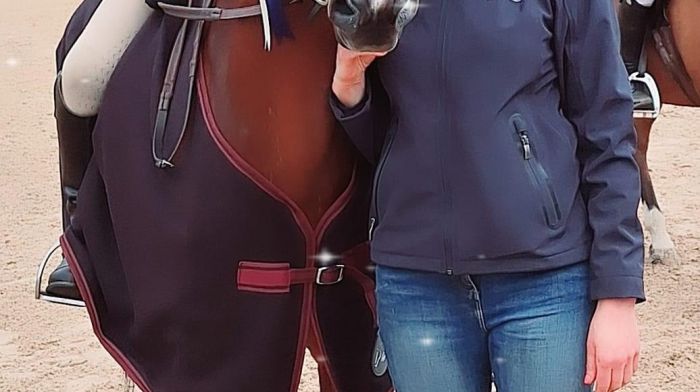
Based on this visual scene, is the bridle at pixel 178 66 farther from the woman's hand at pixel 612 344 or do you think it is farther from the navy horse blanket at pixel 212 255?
the woman's hand at pixel 612 344

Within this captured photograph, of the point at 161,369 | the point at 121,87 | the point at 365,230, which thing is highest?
the point at 121,87

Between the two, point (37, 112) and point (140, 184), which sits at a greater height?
point (140, 184)

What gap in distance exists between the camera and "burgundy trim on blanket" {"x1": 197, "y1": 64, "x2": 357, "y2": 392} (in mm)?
2012

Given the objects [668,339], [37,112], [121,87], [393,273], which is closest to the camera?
[393,273]

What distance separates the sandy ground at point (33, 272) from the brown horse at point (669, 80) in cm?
11

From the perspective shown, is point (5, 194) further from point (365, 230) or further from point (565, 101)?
point (565, 101)

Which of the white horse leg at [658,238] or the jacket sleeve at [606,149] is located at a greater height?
the jacket sleeve at [606,149]

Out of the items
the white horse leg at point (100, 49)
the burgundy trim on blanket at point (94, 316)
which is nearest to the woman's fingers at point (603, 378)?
the burgundy trim on blanket at point (94, 316)

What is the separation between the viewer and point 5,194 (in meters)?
5.86

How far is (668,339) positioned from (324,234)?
2225mm

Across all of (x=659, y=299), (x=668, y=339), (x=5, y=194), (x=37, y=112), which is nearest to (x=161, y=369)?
(x=668, y=339)

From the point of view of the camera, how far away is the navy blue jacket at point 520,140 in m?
1.68

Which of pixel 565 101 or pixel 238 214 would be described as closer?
pixel 565 101

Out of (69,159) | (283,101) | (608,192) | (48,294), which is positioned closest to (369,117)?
(283,101)
